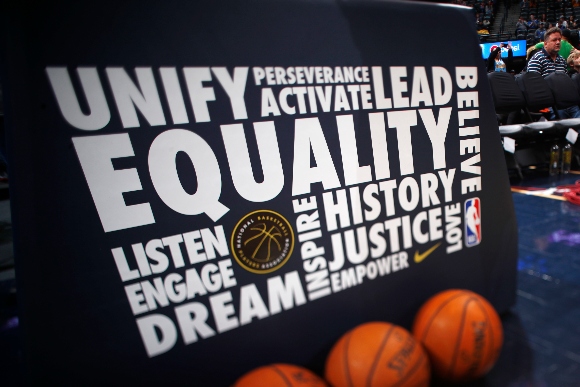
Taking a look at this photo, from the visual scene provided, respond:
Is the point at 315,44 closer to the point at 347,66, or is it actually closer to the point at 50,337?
the point at 347,66

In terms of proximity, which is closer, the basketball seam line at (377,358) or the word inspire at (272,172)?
the word inspire at (272,172)

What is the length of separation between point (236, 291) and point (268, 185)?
1.20 feet

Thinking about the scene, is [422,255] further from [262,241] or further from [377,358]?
[262,241]

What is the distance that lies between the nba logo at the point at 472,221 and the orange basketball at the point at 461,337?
342 millimetres

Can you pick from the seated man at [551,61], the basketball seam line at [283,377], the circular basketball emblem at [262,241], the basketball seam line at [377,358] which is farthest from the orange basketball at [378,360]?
the seated man at [551,61]

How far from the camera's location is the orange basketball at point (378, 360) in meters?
1.17

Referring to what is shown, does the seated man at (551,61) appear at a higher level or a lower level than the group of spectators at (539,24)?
lower

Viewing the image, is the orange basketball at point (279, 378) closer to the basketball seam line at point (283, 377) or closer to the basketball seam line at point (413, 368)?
the basketball seam line at point (283, 377)

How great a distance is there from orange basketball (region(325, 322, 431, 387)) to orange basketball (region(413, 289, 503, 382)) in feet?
0.32

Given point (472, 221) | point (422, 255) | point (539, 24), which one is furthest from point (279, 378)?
point (539, 24)

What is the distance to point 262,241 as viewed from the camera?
128 cm

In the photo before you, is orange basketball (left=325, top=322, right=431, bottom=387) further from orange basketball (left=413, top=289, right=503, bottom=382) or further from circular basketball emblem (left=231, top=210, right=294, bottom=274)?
circular basketball emblem (left=231, top=210, right=294, bottom=274)

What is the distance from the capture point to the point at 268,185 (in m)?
1.27

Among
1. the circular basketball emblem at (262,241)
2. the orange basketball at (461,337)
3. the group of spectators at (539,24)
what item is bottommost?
the orange basketball at (461,337)
